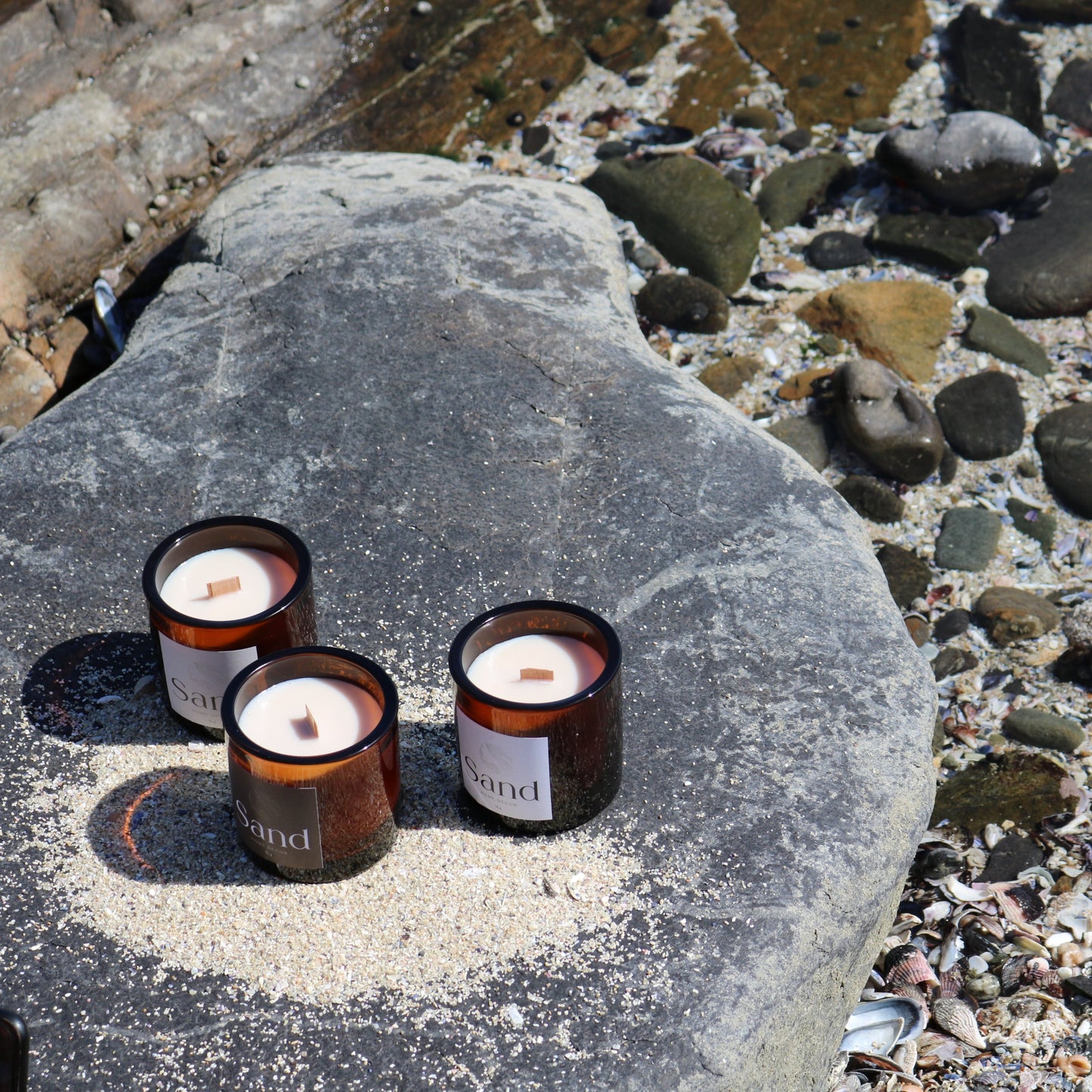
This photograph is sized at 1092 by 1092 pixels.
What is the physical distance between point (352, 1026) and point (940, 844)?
1342mm

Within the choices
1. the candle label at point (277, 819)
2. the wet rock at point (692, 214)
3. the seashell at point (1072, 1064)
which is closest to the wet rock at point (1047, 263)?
the wet rock at point (692, 214)

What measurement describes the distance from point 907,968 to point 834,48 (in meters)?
3.40

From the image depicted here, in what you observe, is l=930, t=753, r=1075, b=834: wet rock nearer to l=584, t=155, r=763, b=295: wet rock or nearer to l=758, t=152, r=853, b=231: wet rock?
l=584, t=155, r=763, b=295: wet rock

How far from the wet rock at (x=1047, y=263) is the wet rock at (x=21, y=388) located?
2.72 meters

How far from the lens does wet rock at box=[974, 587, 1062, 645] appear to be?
277 centimetres

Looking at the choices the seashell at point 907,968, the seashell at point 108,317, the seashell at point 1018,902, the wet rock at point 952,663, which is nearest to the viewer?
the seashell at point 907,968

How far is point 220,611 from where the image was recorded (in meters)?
1.70

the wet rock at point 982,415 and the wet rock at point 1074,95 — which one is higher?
the wet rock at point 1074,95

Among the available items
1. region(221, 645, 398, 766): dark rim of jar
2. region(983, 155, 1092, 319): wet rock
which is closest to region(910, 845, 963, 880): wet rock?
region(221, 645, 398, 766): dark rim of jar

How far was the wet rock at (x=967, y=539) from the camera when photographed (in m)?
2.97

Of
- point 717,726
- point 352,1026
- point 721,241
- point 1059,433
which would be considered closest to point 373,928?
point 352,1026

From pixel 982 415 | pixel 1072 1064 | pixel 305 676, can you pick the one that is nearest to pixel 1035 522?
pixel 982 415

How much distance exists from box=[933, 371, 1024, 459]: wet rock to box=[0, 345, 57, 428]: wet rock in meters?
2.44

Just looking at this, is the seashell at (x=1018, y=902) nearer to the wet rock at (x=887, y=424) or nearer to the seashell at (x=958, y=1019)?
the seashell at (x=958, y=1019)
